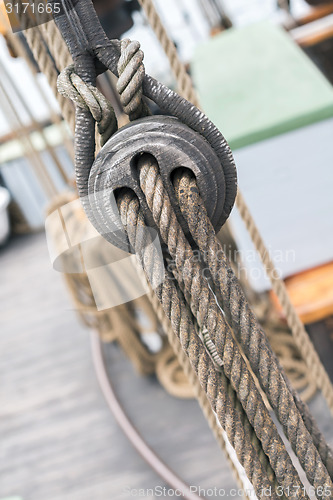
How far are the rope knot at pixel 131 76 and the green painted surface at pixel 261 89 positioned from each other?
82cm

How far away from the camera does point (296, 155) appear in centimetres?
118

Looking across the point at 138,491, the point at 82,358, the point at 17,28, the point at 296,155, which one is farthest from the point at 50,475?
the point at 17,28

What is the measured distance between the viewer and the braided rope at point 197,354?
36cm

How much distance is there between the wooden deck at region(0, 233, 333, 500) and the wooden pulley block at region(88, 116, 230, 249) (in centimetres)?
106

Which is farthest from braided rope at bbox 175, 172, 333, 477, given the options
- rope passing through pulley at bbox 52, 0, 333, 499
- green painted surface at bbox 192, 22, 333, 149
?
green painted surface at bbox 192, 22, 333, 149

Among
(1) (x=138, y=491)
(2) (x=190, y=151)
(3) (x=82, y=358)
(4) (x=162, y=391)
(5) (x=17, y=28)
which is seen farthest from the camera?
(3) (x=82, y=358)

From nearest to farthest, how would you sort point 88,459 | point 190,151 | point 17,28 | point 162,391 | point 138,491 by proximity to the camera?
point 190,151
point 17,28
point 138,491
point 88,459
point 162,391

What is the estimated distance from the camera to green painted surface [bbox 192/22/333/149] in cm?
115

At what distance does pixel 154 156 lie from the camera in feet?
1.15

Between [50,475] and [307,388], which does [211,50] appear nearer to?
[307,388]

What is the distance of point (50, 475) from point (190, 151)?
143cm

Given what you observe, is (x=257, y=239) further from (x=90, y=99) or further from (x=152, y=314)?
(x=152, y=314)

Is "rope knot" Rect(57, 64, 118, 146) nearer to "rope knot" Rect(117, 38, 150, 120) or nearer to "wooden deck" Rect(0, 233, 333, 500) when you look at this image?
"rope knot" Rect(117, 38, 150, 120)

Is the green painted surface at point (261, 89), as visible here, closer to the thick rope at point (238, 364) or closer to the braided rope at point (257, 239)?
the braided rope at point (257, 239)
